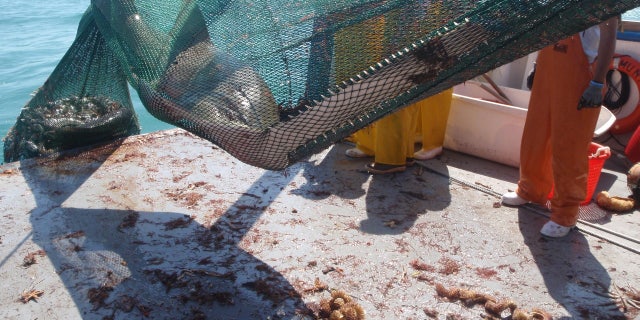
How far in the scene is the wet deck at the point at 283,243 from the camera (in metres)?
2.33

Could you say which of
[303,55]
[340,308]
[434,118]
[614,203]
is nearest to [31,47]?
[434,118]

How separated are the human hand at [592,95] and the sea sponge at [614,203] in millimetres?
973

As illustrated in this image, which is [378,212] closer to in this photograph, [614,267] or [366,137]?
[366,137]

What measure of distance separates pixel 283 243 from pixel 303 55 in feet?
3.66

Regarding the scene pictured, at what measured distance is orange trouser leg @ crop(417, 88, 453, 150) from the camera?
392 cm

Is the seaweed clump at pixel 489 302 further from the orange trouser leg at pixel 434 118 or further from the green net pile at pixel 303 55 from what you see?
the orange trouser leg at pixel 434 118

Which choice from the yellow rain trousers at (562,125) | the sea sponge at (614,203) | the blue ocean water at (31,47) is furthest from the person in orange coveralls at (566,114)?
the blue ocean water at (31,47)

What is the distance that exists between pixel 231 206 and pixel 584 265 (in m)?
2.14

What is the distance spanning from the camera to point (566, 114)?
267cm

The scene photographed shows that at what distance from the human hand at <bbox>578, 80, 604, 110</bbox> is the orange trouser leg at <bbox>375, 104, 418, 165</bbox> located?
1.32 meters

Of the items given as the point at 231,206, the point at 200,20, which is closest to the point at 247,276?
the point at 231,206

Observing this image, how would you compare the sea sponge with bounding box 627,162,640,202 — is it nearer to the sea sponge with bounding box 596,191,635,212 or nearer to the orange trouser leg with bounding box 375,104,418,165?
the sea sponge with bounding box 596,191,635,212

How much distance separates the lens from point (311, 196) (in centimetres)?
340

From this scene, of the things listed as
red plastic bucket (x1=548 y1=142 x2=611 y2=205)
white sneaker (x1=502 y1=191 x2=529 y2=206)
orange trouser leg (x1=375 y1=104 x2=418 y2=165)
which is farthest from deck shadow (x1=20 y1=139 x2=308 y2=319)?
red plastic bucket (x1=548 y1=142 x2=611 y2=205)
